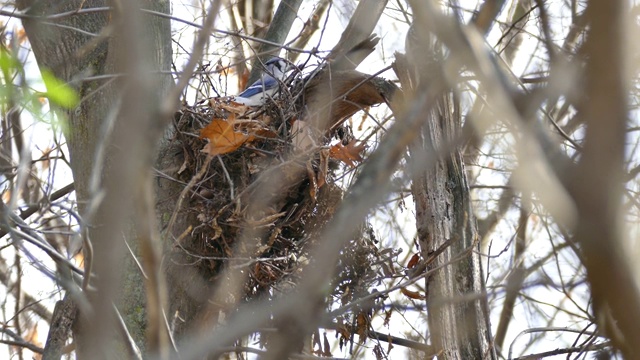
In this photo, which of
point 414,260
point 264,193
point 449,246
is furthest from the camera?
point 414,260

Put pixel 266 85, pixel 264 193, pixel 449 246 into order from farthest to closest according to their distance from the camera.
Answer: pixel 266 85
pixel 264 193
pixel 449 246

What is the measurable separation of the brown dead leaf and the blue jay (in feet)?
1.39

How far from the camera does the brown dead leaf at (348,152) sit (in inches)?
142

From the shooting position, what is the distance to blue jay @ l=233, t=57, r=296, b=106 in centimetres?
389

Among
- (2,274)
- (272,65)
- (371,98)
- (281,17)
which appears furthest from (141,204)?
(2,274)

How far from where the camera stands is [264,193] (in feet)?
11.6

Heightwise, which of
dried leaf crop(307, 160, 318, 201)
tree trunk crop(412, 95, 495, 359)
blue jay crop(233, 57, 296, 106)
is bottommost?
tree trunk crop(412, 95, 495, 359)

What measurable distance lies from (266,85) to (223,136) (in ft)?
2.79

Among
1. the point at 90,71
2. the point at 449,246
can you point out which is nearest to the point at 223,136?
the point at 90,71

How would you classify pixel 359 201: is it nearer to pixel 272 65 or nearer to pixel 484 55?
pixel 484 55

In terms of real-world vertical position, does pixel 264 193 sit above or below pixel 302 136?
below

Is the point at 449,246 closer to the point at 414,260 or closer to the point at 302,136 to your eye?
the point at 414,260

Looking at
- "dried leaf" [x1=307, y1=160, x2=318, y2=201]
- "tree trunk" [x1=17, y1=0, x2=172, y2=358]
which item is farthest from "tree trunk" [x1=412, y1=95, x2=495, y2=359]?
"tree trunk" [x1=17, y1=0, x2=172, y2=358]

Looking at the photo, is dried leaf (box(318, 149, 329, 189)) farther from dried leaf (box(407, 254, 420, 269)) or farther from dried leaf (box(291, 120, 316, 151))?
dried leaf (box(407, 254, 420, 269))
